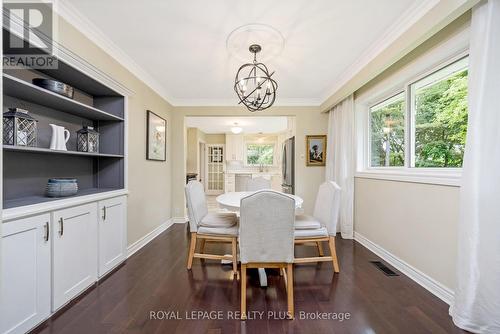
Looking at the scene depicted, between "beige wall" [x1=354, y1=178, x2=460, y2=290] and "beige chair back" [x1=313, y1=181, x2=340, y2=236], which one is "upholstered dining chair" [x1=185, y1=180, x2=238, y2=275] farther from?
"beige wall" [x1=354, y1=178, x2=460, y2=290]

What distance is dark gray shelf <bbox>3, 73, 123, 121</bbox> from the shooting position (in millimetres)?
1432

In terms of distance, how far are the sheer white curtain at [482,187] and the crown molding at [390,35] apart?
35cm

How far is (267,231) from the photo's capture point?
169 cm

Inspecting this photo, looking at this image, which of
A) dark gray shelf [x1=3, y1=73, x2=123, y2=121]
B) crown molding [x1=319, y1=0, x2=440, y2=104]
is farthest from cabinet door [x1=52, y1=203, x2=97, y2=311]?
crown molding [x1=319, y1=0, x2=440, y2=104]

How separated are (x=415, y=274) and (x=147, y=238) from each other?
3.31m

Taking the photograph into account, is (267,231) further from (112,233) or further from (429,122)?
(429,122)

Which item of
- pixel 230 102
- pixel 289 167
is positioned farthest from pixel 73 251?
pixel 289 167

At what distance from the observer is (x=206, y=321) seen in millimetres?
→ 1641

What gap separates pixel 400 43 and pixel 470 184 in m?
1.37

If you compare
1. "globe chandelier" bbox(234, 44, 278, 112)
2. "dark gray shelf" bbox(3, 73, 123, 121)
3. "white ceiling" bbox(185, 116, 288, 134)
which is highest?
"white ceiling" bbox(185, 116, 288, 134)

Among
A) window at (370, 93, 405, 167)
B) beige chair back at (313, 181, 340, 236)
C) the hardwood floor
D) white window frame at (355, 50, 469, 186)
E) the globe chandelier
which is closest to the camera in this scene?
the hardwood floor

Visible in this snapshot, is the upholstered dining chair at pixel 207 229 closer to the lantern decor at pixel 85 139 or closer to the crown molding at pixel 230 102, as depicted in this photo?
the lantern decor at pixel 85 139

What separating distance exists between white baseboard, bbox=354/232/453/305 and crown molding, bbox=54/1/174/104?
384 cm

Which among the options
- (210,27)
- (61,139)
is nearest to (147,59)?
(210,27)
